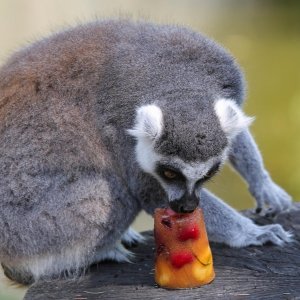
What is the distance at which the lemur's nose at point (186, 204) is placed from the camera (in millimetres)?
3787

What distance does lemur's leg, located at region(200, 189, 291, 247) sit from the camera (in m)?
4.37

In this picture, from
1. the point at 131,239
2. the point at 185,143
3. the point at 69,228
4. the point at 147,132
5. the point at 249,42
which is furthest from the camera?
the point at 249,42

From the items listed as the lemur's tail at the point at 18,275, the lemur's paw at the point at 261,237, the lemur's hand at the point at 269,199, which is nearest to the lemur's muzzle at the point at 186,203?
the lemur's paw at the point at 261,237

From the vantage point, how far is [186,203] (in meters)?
3.79

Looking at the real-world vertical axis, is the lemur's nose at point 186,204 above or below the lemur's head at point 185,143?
below

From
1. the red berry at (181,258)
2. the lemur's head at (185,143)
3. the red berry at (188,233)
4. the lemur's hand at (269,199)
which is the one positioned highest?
the lemur's head at (185,143)

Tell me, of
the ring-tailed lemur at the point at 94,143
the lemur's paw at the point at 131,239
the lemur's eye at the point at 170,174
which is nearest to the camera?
the lemur's eye at the point at 170,174

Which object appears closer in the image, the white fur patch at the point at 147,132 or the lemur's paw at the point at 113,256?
the white fur patch at the point at 147,132

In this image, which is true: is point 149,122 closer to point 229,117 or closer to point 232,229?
point 229,117

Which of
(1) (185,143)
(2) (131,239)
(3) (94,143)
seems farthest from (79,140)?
(2) (131,239)

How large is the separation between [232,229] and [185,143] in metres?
0.94

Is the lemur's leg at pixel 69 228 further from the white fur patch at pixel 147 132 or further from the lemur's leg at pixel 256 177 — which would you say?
the lemur's leg at pixel 256 177

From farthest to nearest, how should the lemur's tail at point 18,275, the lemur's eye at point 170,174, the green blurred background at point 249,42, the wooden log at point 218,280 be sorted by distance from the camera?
the green blurred background at point 249,42 < the lemur's tail at point 18,275 < the lemur's eye at point 170,174 < the wooden log at point 218,280

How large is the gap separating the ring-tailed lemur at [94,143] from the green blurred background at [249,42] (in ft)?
2.27
